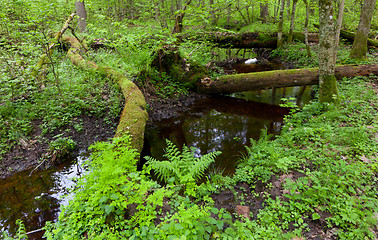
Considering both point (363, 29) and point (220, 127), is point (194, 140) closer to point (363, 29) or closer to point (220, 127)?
point (220, 127)

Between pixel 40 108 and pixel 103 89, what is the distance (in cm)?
205

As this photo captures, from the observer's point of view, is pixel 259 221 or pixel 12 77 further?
pixel 12 77

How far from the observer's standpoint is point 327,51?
5.09m

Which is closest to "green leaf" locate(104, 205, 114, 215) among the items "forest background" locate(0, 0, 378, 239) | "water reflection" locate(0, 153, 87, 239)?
"forest background" locate(0, 0, 378, 239)

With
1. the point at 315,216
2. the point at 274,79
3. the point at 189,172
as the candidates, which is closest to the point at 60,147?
the point at 189,172

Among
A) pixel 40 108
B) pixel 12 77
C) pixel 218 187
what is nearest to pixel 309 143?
pixel 218 187

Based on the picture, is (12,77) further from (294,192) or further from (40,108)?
(294,192)

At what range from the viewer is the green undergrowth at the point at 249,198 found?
2.38m

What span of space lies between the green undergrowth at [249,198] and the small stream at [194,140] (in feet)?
2.62

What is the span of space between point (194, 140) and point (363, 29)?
8.83 m

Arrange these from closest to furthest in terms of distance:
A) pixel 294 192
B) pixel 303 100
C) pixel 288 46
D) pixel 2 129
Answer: pixel 294 192 < pixel 2 129 < pixel 303 100 < pixel 288 46

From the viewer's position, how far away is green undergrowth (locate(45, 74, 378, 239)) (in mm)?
2375

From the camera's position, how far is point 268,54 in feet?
47.0

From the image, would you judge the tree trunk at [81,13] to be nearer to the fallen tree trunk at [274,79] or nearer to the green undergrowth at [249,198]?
the fallen tree trunk at [274,79]
